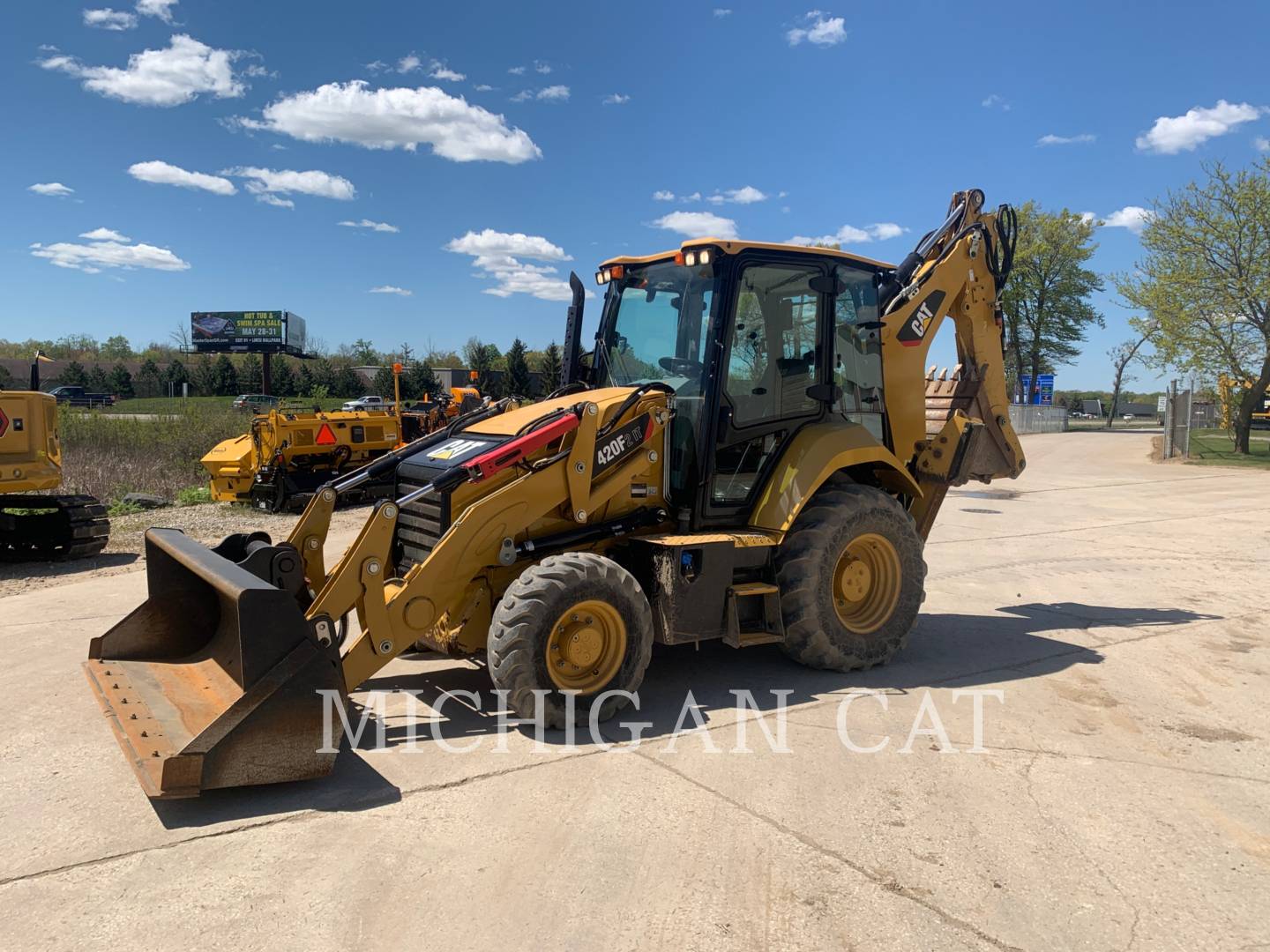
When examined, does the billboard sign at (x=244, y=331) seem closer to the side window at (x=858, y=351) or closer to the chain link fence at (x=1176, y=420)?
the chain link fence at (x=1176, y=420)

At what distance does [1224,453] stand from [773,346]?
29.4 meters

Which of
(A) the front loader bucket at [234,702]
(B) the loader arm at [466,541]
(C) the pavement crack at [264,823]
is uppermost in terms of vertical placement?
(B) the loader arm at [466,541]

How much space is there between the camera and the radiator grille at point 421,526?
4875mm

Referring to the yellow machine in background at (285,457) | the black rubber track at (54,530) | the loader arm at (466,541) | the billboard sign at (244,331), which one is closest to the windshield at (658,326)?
the loader arm at (466,541)

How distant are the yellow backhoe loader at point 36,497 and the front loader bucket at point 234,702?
6285 millimetres

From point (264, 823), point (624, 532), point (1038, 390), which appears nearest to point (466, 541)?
point (624, 532)

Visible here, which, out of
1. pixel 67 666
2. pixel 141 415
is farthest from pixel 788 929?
pixel 141 415

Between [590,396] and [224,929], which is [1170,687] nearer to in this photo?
[590,396]

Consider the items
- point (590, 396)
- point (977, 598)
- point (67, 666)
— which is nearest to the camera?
point (590, 396)

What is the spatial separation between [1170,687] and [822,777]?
2959 mm

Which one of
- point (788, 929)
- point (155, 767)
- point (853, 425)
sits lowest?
point (788, 929)

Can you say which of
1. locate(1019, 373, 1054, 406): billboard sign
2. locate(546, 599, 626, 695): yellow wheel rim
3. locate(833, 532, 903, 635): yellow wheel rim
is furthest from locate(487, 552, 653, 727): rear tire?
locate(1019, 373, 1054, 406): billboard sign

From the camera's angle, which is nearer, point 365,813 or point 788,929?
point 788,929

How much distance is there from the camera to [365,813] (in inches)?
149
